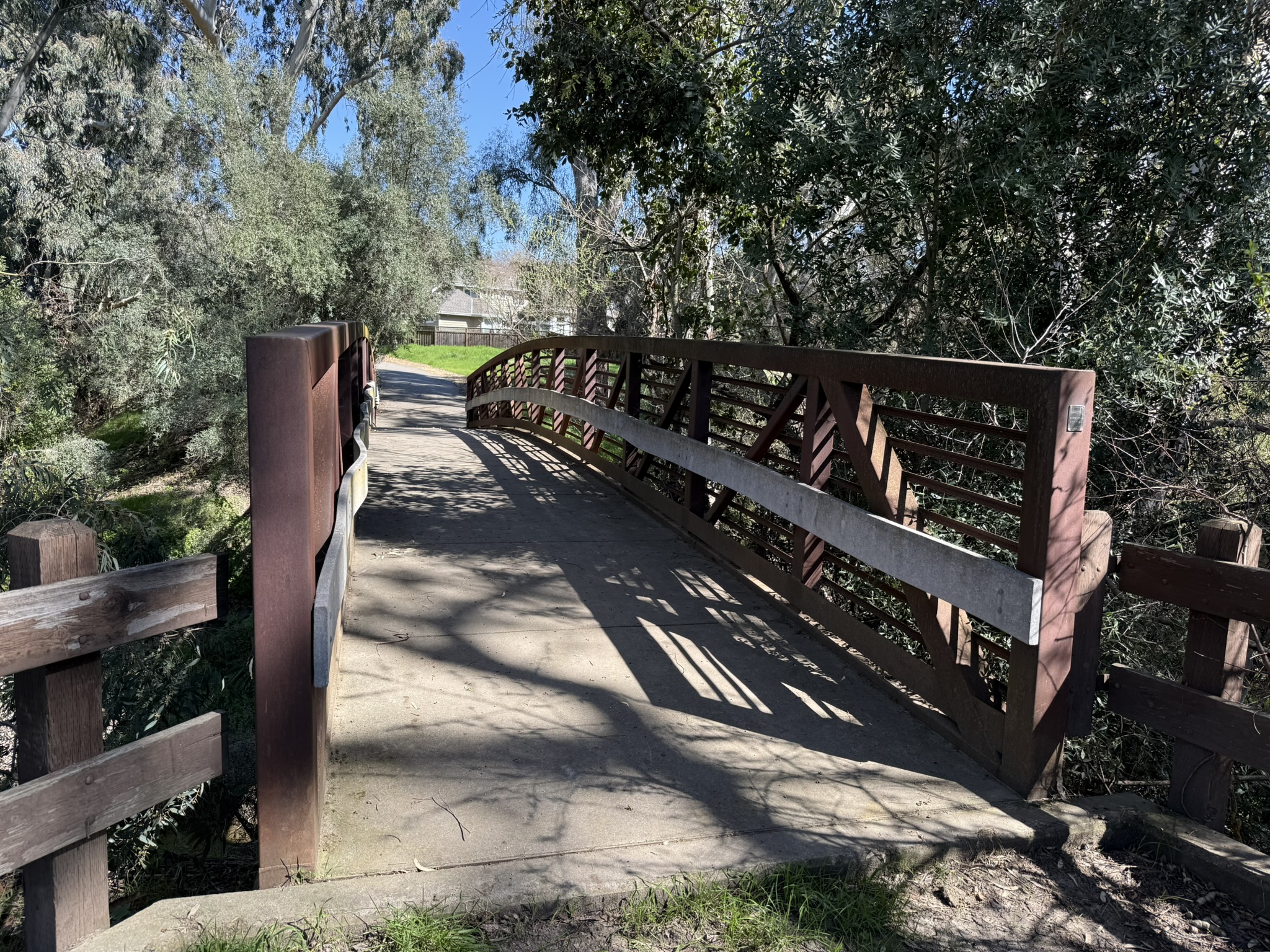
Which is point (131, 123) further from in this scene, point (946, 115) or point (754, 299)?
point (946, 115)

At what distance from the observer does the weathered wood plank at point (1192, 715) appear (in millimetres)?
3047

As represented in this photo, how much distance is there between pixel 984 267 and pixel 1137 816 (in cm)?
422

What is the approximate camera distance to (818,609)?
16.5ft

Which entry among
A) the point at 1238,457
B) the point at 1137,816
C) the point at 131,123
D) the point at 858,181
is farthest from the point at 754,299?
the point at 131,123

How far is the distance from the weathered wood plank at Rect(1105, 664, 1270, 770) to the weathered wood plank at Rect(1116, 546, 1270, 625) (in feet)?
0.95

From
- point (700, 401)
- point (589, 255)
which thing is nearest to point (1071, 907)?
point (700, 401)

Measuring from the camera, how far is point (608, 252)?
16.2 m

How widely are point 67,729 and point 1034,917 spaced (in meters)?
2.78

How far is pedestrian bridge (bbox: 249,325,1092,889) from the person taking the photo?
9.54ft

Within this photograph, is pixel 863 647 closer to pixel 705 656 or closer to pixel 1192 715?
pixel 705 656

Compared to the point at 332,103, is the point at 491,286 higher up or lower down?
lower down

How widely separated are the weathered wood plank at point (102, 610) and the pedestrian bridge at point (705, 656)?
178mm

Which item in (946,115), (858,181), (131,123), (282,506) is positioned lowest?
(282,506)

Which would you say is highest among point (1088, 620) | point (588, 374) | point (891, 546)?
point (588, 374)
